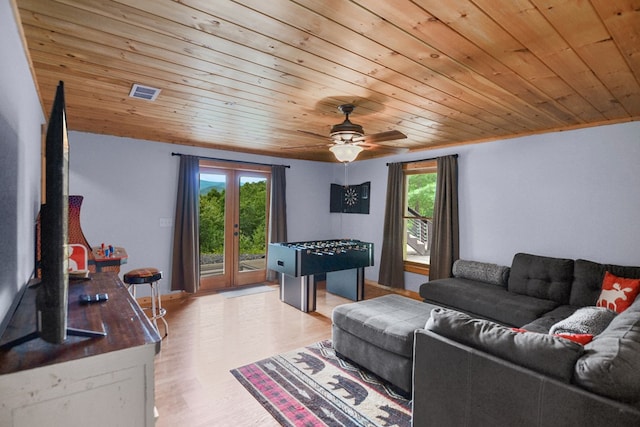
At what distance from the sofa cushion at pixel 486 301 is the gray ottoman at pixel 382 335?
747mm

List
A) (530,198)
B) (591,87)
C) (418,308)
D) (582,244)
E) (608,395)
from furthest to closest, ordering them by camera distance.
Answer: (530,198) < (582,244) < (418,308) < (591,87) < (608,395)

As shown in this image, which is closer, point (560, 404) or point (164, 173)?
point (560, 404)

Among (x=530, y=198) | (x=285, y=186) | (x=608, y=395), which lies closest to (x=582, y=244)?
(x=530, y=198)

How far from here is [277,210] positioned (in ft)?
19.4

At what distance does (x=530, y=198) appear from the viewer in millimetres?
4078

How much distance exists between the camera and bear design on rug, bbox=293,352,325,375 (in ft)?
9.24

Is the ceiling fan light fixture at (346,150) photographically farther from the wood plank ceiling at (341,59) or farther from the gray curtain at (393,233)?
the gray curtain at (393,233)

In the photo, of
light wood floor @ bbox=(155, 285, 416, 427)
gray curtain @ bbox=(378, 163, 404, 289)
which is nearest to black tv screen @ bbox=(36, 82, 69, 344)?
light wood floor @ bbox=(155, 285, 416, 427)

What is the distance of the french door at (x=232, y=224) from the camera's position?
5.38 meters

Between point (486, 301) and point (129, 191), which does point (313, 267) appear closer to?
point (486, 301)

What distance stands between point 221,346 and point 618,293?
375 centimetres

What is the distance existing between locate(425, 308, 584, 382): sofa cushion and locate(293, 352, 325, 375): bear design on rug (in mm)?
1327

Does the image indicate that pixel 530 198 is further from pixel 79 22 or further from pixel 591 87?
pixel 79 22

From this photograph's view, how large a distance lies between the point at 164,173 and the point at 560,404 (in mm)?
5069
